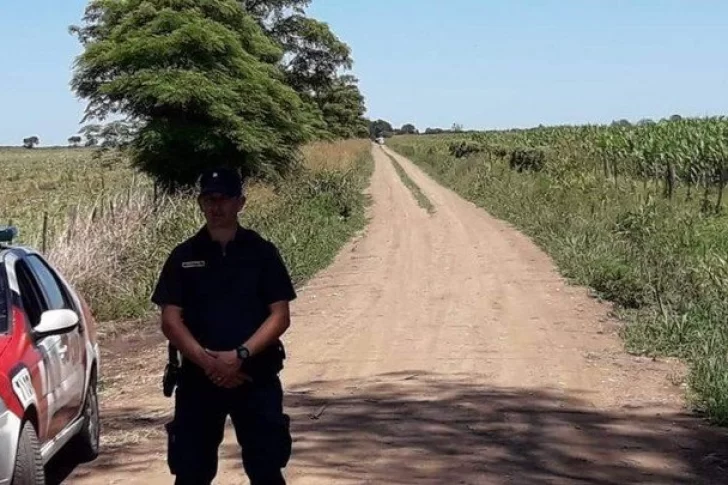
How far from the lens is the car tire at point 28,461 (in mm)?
5691

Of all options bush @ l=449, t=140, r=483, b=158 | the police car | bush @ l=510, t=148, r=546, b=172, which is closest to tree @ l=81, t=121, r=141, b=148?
the police car

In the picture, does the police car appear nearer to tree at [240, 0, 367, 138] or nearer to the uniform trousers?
the uniform trousers

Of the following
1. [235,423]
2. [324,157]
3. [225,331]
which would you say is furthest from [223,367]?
[324,157]

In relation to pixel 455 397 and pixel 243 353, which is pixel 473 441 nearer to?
pixel 455 397

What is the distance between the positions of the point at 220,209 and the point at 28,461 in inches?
66.7

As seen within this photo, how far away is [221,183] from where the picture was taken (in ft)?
17.1

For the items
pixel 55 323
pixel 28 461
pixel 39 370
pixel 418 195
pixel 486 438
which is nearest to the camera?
pixel 28 461

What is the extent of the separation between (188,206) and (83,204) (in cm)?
250

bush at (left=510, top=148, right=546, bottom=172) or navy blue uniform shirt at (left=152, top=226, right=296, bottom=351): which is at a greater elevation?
navy blue uniform shirt at (left=152, top=226, right=296, bottom=351)

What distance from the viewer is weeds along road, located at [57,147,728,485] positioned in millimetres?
7391

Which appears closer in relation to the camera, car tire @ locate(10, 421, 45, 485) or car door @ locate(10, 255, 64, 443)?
car tire @ locate(10, 421, 45, 485)

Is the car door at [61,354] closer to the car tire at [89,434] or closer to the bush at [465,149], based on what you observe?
the car tire at [89,434]

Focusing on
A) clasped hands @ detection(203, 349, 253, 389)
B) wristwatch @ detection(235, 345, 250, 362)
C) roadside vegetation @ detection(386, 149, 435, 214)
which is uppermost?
wristwatch @ detection(235, 345, 250, 362)

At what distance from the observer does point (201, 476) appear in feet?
17.1
